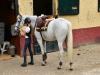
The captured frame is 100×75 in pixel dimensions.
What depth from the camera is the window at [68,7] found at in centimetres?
1375

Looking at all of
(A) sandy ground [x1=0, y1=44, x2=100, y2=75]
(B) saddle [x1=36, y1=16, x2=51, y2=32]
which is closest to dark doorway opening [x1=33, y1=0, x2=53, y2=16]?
(A) sandy ground [x1=0, y1=44, x2=100, y2=75]

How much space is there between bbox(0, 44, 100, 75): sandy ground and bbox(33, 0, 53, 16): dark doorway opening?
1751 mm

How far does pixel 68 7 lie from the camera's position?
46.2 ft

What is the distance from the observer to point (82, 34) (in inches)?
583

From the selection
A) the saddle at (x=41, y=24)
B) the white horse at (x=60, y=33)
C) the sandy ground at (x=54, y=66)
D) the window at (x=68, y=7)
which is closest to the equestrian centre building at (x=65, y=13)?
the window at (x=68, y=7)

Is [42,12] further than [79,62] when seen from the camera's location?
Yes

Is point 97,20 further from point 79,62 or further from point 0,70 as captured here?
point 0,70

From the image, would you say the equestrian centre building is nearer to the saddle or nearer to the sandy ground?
the sandy ground

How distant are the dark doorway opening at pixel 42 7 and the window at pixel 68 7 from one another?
42 cm

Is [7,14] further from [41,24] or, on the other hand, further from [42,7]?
[41,24]

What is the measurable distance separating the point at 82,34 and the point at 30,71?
16.5ft

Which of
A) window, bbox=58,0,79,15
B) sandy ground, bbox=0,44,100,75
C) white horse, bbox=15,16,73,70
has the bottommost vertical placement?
sandy ground, bbox=0,44,100,75

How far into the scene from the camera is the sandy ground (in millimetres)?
10234

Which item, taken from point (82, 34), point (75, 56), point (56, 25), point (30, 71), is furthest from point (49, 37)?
point (82, 34)
